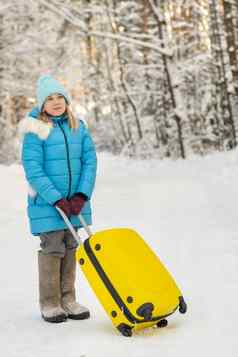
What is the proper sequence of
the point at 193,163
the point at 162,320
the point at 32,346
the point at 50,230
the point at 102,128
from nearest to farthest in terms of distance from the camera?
the point at 32,346 < the point at 162,320 < the point at 50,230 < the point at 193,163 < the point at 102,128

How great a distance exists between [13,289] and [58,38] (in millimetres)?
27283

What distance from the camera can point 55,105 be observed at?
5070mm

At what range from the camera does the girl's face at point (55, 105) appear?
5066 millimetres

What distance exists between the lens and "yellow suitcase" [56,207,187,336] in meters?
4.31

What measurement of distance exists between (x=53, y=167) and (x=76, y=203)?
326 millimetres

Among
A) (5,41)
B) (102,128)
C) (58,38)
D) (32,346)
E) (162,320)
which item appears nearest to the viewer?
(32,346)

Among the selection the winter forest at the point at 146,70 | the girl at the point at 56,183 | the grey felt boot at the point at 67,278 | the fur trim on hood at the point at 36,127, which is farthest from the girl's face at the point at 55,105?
the winter forest at the point at 146,70

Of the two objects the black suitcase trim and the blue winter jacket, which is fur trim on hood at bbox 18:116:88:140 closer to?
the blue winter jacket

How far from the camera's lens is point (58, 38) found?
107 feet

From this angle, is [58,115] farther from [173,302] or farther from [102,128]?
[102,128]

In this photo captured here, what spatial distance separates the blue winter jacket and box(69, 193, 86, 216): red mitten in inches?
2.3

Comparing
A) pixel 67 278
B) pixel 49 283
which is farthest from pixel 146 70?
pixel 49 283

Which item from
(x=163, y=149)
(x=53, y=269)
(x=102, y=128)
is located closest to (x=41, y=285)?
(x=53, y=269)

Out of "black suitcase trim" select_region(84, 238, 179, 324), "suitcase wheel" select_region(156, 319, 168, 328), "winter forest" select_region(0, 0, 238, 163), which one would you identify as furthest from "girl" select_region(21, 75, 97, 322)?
"winter forest" select_region(0, 0, 238, 163)
